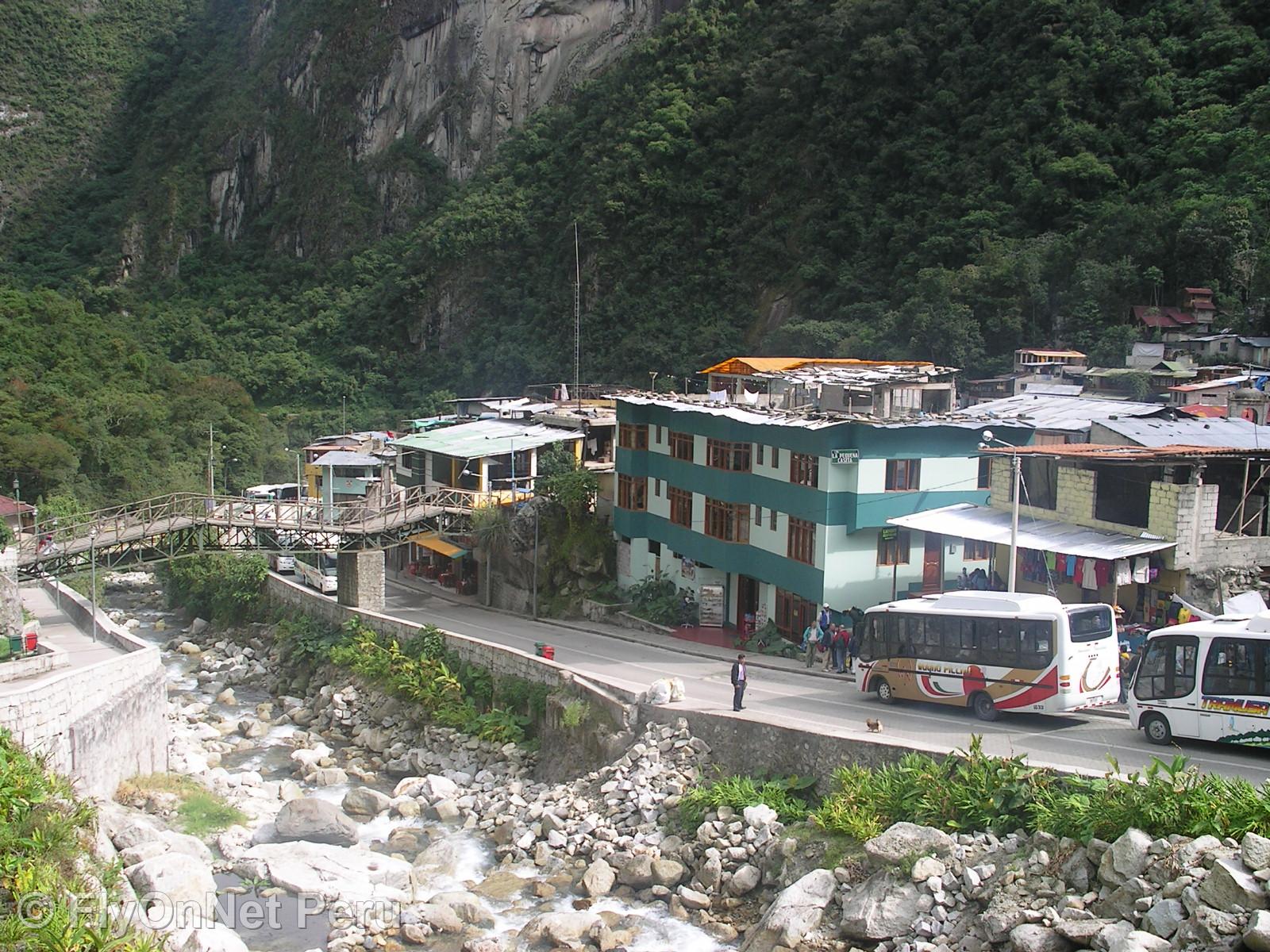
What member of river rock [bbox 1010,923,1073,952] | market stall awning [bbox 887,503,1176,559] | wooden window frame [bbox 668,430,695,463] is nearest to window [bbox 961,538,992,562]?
market stall awning [bbox 887,503,1176,559]

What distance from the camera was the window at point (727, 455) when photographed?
1257 inches

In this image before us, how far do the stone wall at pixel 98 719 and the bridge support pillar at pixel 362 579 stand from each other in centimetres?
809

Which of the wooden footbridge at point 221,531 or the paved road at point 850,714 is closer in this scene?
the paved road at point 850,714

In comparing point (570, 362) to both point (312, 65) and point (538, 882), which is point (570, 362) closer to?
point (538, 882)

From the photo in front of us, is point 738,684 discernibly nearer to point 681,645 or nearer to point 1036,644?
point 1036,644

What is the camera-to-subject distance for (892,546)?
29.1 m

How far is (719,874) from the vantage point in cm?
1934

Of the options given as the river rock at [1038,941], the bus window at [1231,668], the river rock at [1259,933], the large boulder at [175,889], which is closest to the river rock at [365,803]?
the large boulder at [175,889]

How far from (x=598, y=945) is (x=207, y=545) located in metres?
22.3

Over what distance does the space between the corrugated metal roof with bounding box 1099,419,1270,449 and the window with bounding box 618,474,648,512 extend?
13.3 m

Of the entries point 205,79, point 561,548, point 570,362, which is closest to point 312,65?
point 205,79

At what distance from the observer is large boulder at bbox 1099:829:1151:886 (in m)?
14.4

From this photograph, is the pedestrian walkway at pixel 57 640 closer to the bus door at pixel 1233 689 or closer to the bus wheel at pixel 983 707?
the bus wheel at pixel 983 707

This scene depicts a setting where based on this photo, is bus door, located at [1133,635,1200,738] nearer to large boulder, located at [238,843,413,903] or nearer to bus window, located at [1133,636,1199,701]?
bus window, located at [1133,636,1199,701]
